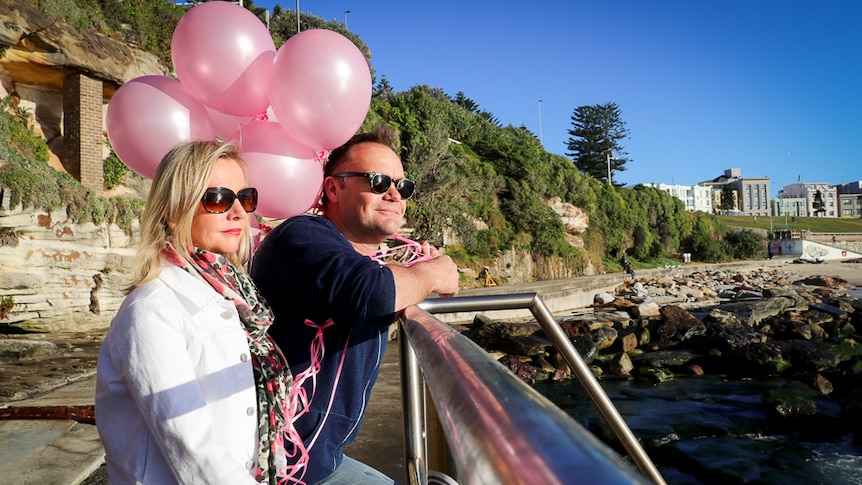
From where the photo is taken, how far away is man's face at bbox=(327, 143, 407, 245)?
1.91m

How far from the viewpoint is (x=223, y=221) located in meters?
1.47

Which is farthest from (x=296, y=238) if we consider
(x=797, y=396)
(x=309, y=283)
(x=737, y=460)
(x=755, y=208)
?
(x=755, y=208)

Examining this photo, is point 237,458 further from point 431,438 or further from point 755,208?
point 755,208

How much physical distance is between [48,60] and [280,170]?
37.1 feet

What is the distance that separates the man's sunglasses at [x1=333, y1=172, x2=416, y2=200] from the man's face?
0.01 metres

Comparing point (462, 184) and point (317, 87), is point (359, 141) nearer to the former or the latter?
point (317, 87)

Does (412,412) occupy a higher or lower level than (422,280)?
lower

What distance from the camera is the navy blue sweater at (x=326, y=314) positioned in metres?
1.44

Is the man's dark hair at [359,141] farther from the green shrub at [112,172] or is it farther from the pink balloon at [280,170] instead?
the green shrub at [112,172]

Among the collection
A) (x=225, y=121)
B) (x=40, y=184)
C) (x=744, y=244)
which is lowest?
(x=744, y=244)

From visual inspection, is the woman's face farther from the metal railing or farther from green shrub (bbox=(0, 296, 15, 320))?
green shrub (bbox=(0, 296, 15, 320))

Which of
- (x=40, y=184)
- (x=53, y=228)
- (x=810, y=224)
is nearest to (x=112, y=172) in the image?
(x=40, y=184)

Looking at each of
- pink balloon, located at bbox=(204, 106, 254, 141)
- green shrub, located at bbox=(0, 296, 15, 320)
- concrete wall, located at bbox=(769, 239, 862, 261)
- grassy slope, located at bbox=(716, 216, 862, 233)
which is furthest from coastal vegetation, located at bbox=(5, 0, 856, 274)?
grassy slope, located at bbox=(716, 216, 862, 233)

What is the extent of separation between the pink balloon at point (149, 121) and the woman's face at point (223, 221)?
639mm
